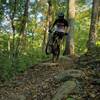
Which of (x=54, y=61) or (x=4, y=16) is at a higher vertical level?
(x=4, y=16)

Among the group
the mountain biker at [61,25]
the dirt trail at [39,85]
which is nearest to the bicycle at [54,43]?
the mountain biker at [61,25]

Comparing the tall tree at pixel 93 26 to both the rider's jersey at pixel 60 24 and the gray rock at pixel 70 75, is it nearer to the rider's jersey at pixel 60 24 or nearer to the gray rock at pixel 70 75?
the rider's jersey at pixel 60 24

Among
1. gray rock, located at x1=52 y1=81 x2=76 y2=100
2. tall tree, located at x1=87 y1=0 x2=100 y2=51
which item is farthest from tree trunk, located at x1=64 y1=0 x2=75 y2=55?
gray rock, located at x1=52 y1=81 x2=76 y2=100

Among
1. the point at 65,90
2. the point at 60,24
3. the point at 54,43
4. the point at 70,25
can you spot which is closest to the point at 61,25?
the point at 60,24

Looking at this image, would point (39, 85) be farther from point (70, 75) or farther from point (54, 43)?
point (54, 43)

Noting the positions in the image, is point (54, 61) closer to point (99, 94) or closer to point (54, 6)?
point (99, 94)

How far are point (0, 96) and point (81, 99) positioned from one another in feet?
8.67

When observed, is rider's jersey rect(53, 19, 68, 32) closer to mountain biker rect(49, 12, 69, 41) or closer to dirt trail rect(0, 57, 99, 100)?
mountain biker rect(49, 12, 69, 41)

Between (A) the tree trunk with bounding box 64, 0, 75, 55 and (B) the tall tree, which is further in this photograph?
(A) the tree trunk with bounding box 64, 0, 75, 55

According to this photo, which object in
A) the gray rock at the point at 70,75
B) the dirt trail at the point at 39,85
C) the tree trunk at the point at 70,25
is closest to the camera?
Answer: the dirt trail at the point at 39,85

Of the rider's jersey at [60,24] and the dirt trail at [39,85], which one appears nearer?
the dirt trail at [39,85]

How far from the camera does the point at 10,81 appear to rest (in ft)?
32.0

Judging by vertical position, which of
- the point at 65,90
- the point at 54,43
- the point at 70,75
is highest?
the point at 54,43

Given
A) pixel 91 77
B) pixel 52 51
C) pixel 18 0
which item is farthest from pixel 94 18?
pixel 91 77
